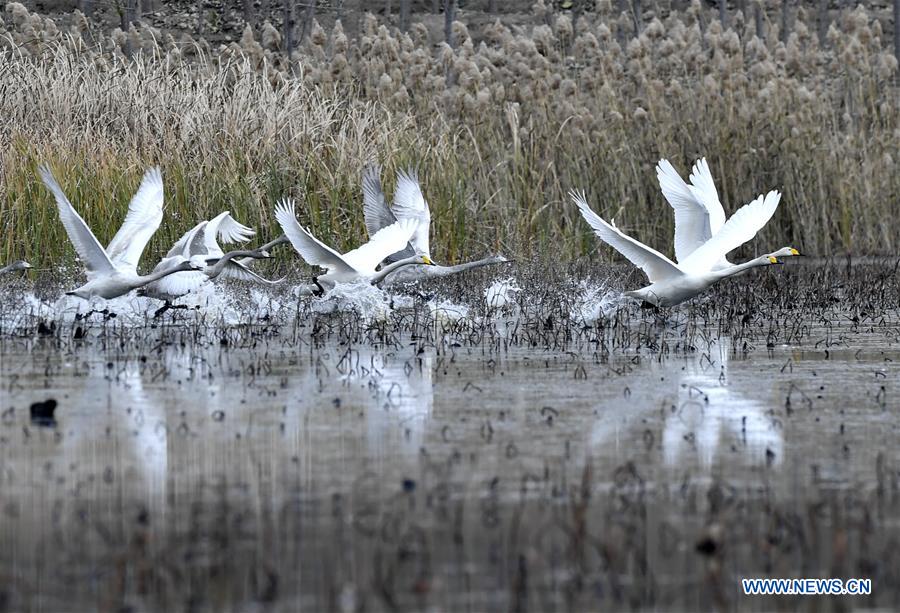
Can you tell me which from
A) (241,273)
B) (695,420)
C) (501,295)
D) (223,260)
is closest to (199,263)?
(223,260)

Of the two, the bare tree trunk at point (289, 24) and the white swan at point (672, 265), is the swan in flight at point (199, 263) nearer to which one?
the white swan at point (672, 265)

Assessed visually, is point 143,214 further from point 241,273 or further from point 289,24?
point 289,24

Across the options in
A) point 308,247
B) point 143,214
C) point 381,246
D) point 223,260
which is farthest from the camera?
point 381,246

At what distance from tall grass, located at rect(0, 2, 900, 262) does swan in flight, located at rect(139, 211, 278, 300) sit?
2001mm

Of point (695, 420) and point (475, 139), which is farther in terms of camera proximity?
point (475, 139)

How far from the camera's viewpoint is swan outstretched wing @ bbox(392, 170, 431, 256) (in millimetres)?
15695

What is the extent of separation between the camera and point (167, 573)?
4879 millimetres

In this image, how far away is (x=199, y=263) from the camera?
13.0 m

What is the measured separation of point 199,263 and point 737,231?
186 inches

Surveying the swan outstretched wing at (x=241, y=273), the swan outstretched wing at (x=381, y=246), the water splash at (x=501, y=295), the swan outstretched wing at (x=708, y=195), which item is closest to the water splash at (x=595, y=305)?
the water splash at (x=501, y=295)

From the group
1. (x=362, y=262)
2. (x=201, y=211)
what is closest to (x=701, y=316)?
(x=362, y=262)

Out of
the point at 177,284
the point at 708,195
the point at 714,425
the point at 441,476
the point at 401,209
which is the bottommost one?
the point at 441,476

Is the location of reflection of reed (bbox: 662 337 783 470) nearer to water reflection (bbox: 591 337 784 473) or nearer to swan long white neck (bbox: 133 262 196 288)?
water reflection (bbox: 591 337 784 473)

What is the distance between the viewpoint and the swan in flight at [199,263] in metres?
13.4
